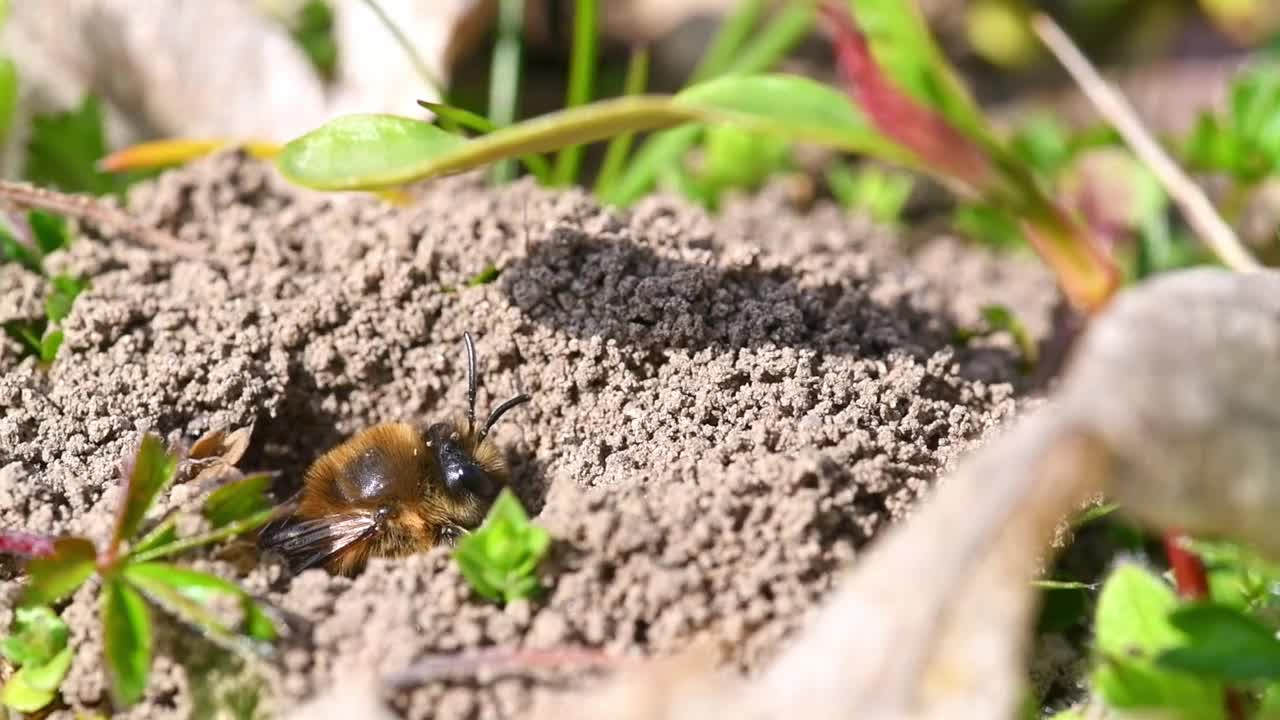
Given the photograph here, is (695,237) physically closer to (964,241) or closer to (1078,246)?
(1078,246)

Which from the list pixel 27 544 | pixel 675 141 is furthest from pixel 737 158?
pixel 27 544

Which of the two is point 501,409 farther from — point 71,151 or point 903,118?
point 71,151

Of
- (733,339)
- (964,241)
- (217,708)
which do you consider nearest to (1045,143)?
(964,241)

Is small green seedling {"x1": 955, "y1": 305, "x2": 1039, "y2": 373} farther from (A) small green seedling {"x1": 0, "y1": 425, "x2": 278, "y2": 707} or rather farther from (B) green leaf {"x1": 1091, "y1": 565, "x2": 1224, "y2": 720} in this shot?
(A) small green seedling {"x1": 0, "y1": 425, "x2": 278, "y2": 707}

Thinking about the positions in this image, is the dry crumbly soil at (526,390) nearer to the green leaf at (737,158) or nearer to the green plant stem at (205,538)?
the green plant stem at (205,538)

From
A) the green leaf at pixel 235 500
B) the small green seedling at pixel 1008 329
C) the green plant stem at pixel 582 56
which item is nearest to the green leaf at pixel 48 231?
the green leaf at pixel 235 500

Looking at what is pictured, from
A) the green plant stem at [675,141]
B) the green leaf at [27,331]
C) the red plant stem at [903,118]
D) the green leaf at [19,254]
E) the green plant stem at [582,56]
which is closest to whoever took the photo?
the red plant stem at [903,118]

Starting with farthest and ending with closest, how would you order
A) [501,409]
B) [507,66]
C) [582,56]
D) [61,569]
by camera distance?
[507,66] → [582,56] → [501,409] → [61,569]

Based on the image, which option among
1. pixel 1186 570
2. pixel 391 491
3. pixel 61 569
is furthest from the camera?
pixel 391 491
